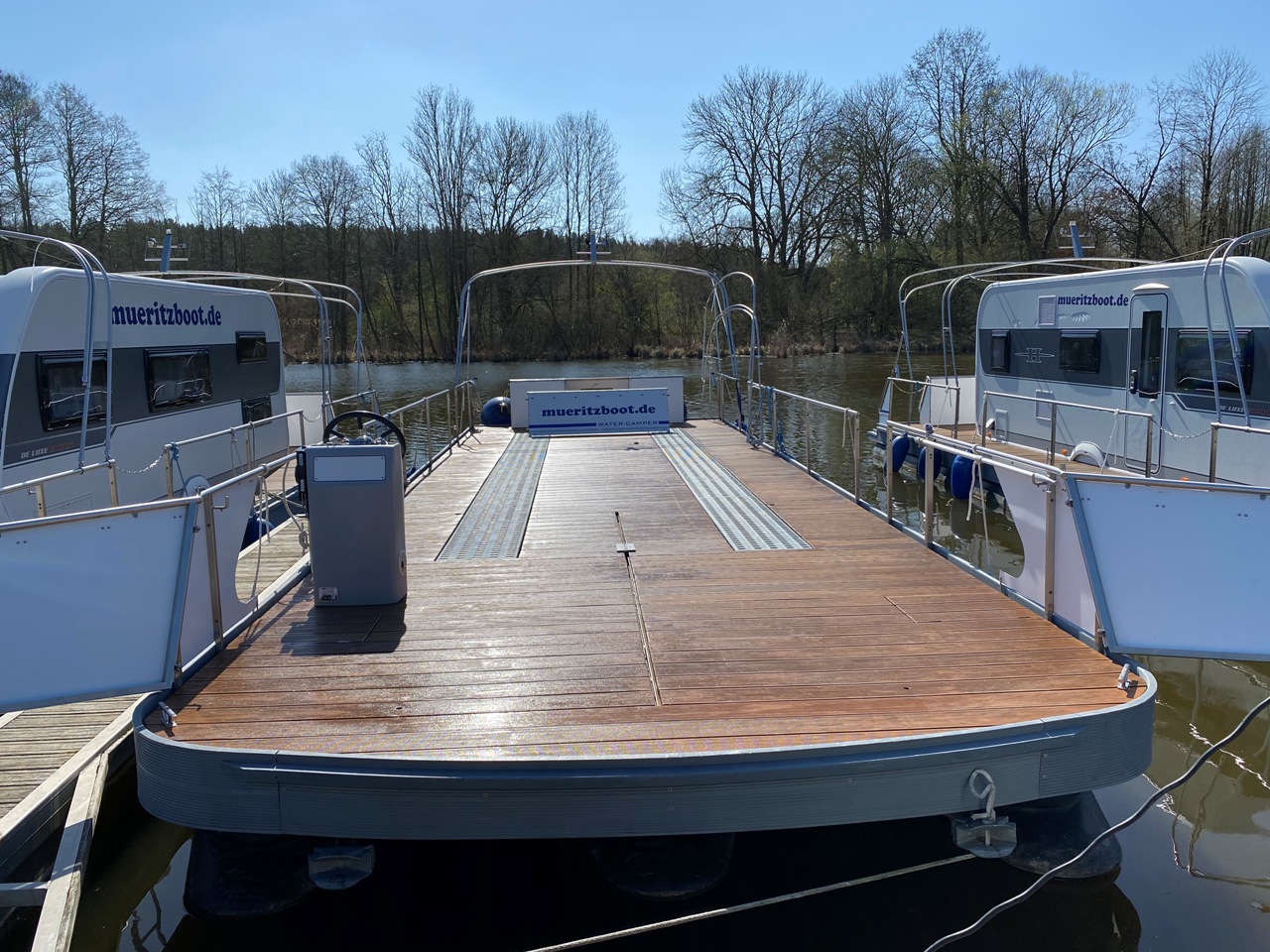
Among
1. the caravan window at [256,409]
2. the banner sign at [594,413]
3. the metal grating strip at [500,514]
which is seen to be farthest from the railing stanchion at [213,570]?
the banner sign at [594,413]

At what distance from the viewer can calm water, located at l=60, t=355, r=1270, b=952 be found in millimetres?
4027

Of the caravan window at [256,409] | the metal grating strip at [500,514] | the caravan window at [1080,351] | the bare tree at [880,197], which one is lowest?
the metal grating strip at [500,514]

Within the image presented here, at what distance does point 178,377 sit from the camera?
1088 cm

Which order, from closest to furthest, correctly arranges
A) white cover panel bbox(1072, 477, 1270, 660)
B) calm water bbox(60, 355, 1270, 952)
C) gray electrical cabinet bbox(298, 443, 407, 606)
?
calm water bbox(60, 355, 1270, 952), white cover panel bbox(1072, 477, 1270, 660), gray electrical cabinet bbox(298, 443, 407, 606)

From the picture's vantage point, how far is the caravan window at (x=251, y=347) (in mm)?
12742

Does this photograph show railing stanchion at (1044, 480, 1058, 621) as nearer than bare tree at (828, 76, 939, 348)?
Yes

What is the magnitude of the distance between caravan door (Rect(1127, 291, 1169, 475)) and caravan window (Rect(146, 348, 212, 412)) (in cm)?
1060

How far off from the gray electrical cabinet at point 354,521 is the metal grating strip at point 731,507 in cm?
251

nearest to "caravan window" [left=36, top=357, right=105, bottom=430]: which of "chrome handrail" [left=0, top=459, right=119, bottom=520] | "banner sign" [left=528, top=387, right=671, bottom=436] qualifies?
"chrome handrail" [left=0, top=459, right=119, bottom=520]

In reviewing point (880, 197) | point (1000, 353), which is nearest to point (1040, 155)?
point (880, 197)

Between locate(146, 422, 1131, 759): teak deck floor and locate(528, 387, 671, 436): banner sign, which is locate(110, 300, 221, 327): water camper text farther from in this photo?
locate(146, 422, 1131, 759): teak deck floor

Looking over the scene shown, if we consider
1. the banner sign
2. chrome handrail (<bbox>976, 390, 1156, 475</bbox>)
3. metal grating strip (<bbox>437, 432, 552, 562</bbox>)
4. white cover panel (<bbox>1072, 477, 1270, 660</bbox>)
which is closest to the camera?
white cover panel (<bbox>1072, 477, 1270, 660</bbox>)

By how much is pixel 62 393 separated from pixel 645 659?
6.62 m

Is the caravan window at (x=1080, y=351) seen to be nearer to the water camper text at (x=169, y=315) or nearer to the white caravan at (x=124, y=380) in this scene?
the white caravan at (x=124, y=380)
